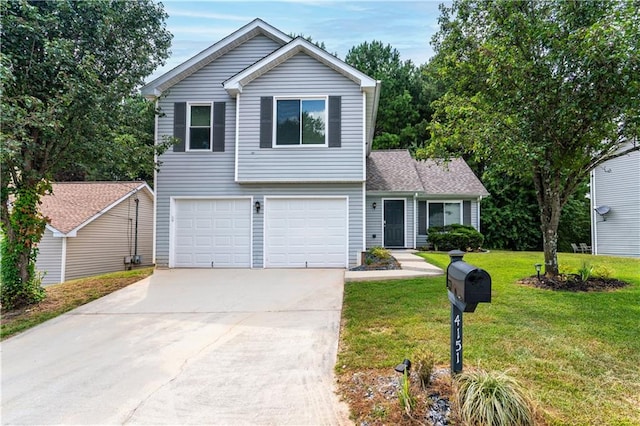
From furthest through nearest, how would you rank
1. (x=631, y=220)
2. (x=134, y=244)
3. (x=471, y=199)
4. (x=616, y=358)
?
(x=134, y=244) < (x=471, y=199) < (x=631, y=220) < (x=616, y=358)

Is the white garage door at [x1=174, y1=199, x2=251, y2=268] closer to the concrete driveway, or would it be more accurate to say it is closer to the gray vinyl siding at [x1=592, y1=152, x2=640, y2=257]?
the concrete driveway

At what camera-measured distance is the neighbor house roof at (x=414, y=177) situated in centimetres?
1562

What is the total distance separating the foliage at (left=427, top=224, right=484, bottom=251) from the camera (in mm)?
14992

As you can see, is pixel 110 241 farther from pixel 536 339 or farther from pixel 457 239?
pixel 536 339

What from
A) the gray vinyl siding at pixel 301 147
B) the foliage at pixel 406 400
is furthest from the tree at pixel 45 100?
the foliage at pixel 406 400

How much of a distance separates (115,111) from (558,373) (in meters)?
9.05

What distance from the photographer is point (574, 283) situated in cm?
726

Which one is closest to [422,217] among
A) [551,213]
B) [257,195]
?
[551,213]

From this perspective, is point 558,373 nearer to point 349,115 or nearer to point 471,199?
point 349,115

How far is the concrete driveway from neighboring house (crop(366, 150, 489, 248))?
8.52 m

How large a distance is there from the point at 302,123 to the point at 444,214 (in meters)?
9.13

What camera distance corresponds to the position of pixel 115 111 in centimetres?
795

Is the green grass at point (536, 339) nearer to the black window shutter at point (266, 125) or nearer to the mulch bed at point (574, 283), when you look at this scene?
the mulch bed at point (574, 283)

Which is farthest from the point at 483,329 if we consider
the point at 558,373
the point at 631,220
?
the point at 631,220
